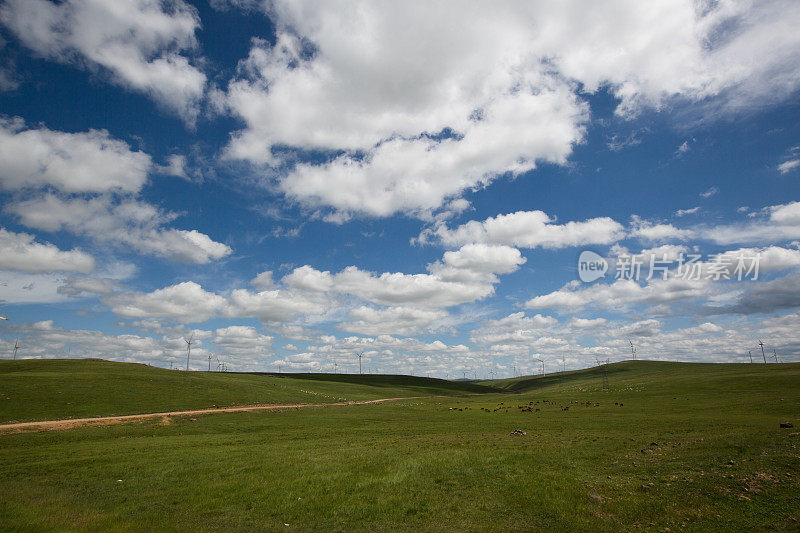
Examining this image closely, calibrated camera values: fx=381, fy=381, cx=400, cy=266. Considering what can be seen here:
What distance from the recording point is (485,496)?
2202 cm

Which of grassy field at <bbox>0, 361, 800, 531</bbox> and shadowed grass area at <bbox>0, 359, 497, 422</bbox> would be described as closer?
grassy field at <bbox>0, 361, 800, 531</bbox>

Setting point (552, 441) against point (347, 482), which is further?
point (552, 441)

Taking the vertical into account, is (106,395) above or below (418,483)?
above

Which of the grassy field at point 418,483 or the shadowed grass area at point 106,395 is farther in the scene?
the shadowed grass area at point 106,395

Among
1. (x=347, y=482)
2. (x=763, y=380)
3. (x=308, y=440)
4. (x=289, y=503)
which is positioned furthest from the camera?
(x=763, y=380)

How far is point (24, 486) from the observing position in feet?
83.9

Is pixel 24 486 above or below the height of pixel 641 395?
above

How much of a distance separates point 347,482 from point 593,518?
47.5 ft

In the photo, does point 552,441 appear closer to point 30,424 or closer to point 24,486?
point 24,486

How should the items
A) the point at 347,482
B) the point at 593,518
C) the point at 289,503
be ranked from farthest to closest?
the point at 347,482 < the point at 289,503 < the point at 593,518

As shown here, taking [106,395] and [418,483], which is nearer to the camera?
[418,483]

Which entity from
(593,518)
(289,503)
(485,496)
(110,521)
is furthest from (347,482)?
(593,518)

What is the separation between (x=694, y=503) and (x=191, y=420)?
221 ft

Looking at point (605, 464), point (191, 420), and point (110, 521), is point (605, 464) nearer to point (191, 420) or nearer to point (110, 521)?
point (110, 521)
